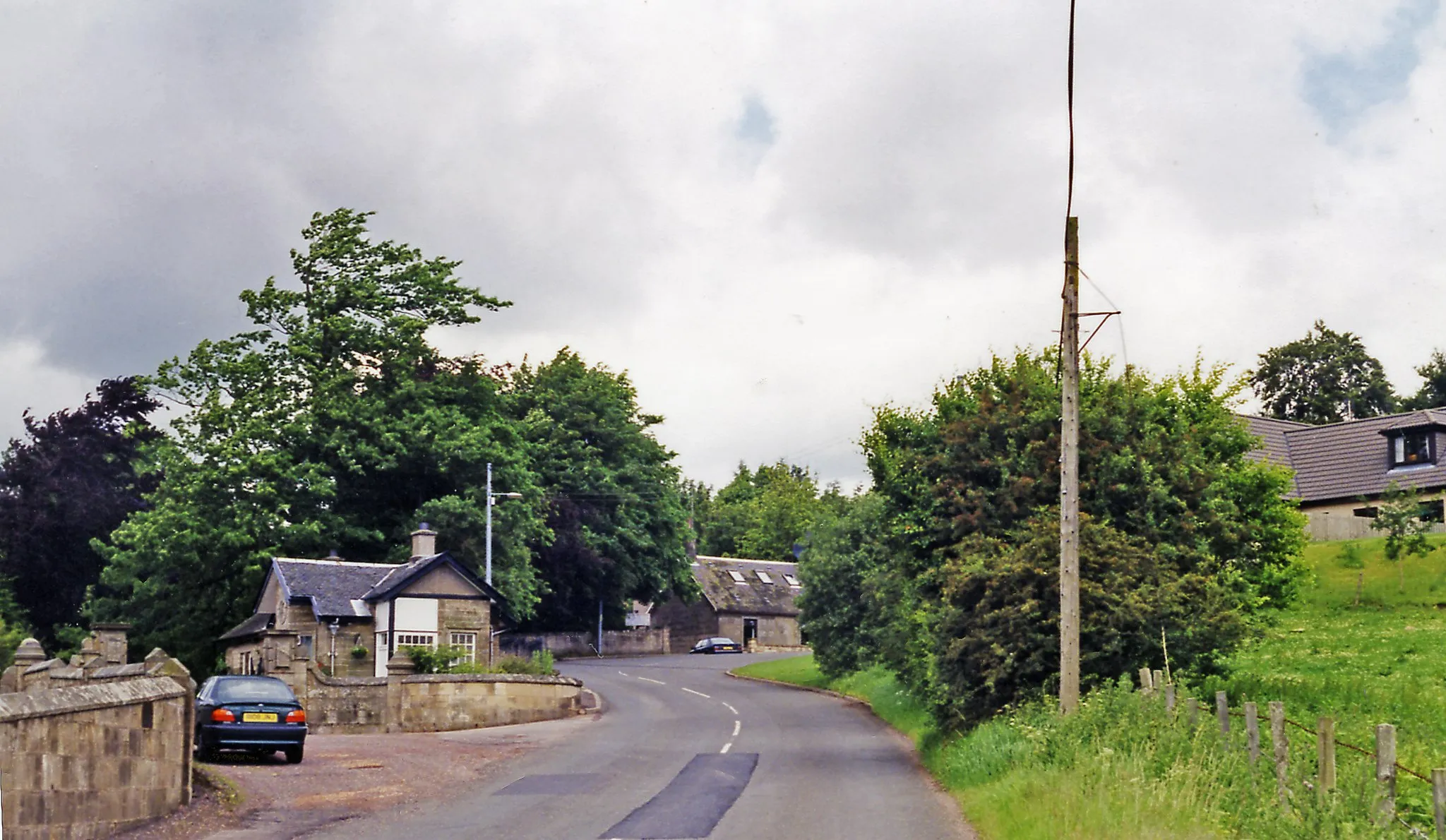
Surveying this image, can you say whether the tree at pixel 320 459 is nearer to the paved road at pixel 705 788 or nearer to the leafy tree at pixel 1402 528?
the paved road at pixel 705 788

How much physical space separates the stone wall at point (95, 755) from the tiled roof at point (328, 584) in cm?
2445

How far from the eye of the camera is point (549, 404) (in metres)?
69.7

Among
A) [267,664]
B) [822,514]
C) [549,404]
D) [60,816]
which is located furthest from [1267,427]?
[60,816]

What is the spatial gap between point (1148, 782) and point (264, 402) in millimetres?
40960

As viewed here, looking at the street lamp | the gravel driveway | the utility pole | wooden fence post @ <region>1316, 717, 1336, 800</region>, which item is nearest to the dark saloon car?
the gravel driveway

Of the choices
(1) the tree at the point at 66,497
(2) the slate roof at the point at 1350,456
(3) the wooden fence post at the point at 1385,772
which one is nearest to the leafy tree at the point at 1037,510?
(3) the wooden fence post at the point at 1385,772

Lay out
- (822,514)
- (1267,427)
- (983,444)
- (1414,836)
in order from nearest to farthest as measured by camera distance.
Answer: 1. (1414,836)
2. (983,444)
3. (822,514)
4. (1267,427)

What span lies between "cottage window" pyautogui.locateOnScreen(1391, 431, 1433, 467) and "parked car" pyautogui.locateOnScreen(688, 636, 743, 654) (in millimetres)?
38059

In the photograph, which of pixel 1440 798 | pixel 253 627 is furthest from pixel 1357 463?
pixel 1440 798

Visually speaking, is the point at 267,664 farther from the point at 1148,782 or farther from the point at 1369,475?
the point at 1369,475

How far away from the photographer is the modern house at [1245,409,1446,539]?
180ft

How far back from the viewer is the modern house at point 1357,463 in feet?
180

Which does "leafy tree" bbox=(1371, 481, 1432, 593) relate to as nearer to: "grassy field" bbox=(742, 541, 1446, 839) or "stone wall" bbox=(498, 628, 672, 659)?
"grassy field" bbox=(742, 541, 1446, 839)

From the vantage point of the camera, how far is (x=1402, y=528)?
1671 inches
